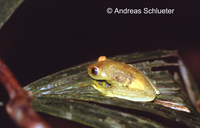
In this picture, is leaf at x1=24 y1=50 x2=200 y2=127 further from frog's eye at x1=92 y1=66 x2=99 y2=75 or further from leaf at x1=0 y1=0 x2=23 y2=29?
leaf at x1=0 y1=0 x2=23 y2=29

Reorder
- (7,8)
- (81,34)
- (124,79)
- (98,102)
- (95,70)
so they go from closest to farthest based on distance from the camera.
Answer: (7,8), (98,102), (95,70), (124,79), (81,34)

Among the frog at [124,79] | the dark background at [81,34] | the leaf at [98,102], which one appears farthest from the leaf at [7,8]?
the dark background at [81,34]

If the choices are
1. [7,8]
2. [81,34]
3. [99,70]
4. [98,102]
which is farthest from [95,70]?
[81,34]

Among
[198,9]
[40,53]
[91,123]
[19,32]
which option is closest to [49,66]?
[40,53]

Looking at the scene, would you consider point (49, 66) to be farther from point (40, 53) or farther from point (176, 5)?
point (176, 5)

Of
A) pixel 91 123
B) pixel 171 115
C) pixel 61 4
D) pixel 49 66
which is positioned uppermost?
pixel 61 4

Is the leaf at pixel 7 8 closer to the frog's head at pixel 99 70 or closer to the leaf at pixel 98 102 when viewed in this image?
the leaf at pixel 98 102

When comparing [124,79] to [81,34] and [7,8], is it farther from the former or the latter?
[81,34]
